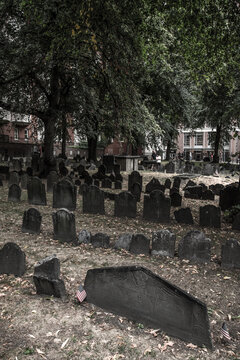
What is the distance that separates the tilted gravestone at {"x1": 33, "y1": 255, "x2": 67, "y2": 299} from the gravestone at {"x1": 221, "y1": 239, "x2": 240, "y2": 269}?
2.80 m

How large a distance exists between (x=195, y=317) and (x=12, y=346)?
1.98m

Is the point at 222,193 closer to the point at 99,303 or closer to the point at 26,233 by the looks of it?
the point at 26,233

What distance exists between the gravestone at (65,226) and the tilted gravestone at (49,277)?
2.15m

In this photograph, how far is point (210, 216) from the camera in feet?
26.3

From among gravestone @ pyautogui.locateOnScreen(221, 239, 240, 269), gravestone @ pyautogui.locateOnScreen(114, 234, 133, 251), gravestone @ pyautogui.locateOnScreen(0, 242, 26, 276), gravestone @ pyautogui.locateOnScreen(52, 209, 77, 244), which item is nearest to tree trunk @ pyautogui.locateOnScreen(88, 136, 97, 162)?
gravestone @ pyautogui.locateOnScreen(52, 209, 77, 244)

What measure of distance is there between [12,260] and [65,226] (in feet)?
5.74

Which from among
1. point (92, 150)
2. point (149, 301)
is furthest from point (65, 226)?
point (92, 150)

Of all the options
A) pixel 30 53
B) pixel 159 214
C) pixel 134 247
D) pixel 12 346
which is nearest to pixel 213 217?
pixel 159 214

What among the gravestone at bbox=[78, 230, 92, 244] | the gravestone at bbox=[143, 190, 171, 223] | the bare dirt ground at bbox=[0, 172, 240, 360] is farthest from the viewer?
the gravestone at bbox=[143, 190, 171, 223]

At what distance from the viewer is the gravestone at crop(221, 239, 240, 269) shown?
17.5 feet

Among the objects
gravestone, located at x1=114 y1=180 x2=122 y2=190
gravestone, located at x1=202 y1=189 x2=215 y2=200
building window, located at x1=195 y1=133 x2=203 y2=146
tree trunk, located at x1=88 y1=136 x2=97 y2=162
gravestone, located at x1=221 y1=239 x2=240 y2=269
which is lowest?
gravestone, located at x1=221 y1=239 x2=240 y2=269

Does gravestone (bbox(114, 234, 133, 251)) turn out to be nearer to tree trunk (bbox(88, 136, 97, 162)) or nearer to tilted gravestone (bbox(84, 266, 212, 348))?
tilted gravestone (bbox(84, 266, 212, 348))

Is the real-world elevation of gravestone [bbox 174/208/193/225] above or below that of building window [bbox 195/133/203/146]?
below

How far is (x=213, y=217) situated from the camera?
8000mm
